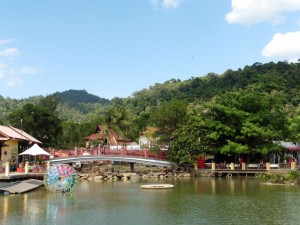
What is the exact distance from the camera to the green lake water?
55.5 ft

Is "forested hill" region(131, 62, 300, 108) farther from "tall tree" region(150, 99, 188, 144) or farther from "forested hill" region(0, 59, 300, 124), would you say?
"tall tree" region(150, 99, 188, 144)

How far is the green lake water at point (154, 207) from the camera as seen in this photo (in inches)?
666

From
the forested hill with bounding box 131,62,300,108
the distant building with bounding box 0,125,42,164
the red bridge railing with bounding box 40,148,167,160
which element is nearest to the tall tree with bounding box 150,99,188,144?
the red bridge railing with bounding box 40,148,167,160

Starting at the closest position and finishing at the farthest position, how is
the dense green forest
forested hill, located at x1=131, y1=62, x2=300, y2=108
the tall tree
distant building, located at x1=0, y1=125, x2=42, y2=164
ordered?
distant building, located at x1=0, y1=125, x2=42, y2=164 < the dense green forest < the tall tree < forested hill, located at x1=131, y1=62, x2=300, y2=108

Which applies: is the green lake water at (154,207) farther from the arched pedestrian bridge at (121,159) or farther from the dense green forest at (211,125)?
the arched pedestrian bridge at (121,159)

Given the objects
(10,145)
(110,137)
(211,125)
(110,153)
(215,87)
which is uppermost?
(215,87)

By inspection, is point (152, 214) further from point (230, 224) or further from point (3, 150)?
point (3, 150)

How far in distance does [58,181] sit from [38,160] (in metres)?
19.0

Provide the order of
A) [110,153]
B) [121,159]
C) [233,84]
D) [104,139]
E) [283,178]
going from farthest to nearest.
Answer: [233,84], [104,139], [110,153], [121,159], [283,178]

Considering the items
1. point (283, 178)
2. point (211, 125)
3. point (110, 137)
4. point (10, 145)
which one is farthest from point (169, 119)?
point (10, 145)

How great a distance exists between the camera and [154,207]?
67.0ft

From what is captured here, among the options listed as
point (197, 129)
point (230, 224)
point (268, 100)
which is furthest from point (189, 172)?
point (230, 224)

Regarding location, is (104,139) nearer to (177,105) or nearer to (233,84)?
(177,105)

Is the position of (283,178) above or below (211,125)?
below
